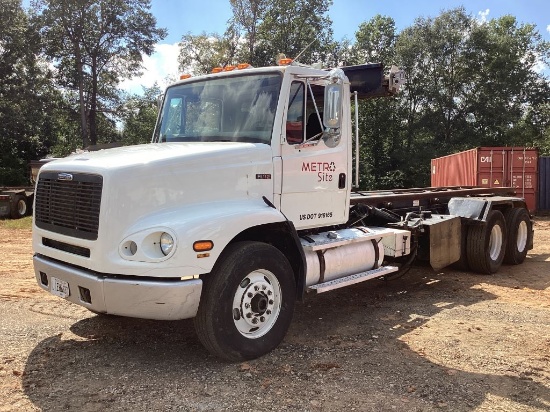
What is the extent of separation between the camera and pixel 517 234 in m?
9.60

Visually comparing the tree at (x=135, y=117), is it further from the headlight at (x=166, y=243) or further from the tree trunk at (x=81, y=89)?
the headlight at (x=166, y=243)

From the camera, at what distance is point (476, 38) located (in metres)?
37.2

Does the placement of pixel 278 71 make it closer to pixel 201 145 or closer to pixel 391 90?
pixel 201 145

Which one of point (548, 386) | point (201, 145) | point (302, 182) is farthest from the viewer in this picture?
point (302, 182)

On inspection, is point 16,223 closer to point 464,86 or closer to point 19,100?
point 19,100

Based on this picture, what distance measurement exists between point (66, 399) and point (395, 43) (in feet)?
134

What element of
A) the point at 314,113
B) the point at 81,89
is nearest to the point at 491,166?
the point at 314,113

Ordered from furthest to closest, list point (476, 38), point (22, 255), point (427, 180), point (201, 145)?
1. point (476, 38)
2. point (427, 180)
3. point (22, 255)
4. point (201, 145)

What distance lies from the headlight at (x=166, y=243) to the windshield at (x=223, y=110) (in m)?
1.43

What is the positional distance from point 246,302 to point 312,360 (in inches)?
32.1

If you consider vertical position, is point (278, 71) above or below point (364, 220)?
above

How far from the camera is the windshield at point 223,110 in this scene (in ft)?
16.8

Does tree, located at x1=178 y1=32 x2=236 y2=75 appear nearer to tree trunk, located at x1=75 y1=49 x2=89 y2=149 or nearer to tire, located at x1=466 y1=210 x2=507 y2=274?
tree trunk, located at x1=75 y1=49 x2=89 y2=149

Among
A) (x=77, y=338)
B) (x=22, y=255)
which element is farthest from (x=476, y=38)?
(x=77, y=338)
